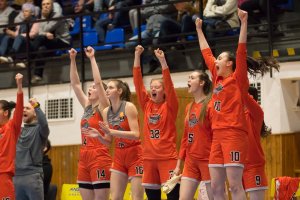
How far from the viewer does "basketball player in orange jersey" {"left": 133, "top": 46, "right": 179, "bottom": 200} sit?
31.4 feet

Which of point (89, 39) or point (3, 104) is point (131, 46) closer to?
point (89, 39)

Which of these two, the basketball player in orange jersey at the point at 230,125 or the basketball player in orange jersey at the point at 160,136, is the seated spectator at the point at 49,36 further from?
the basketball player in orange jersey at the point at 230,125

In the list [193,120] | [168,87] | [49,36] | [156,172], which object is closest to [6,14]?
[49,36]

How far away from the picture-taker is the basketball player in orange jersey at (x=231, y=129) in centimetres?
828

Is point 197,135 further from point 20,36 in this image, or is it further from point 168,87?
point 20,36

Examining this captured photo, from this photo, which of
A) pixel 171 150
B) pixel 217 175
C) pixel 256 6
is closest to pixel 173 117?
pixel 171 150

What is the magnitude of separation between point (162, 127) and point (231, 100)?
4.82 ft

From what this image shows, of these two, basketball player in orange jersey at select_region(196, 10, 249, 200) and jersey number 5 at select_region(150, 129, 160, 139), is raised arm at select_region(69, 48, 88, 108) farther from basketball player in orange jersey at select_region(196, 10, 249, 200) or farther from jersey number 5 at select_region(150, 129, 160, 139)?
basketball player in orange jersey at select_region(196, 10, 249, 200)

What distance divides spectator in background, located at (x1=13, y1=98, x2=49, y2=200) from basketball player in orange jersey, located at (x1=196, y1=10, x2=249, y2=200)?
2.89 m

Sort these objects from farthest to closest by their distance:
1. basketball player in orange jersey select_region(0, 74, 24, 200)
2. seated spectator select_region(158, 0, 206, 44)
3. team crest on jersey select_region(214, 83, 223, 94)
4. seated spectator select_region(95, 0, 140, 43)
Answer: seated spectator select_region(95, 0, 140, 43)
seated spectator select_region(158, 0, 206, 44)
basketball player in orange jersey select_region(0, 74, 24, 200)
team crest on jersey select_region(214, 83, 223, 94)

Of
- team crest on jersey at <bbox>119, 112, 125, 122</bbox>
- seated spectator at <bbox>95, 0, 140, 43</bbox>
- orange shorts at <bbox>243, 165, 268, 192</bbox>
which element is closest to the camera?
orange shorts at <bbox>243, 165, 268, 192</bbox>

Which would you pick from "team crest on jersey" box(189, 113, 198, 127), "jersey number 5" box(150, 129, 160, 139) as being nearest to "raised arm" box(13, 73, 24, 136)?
"jersey number 5" box(150, 129, 160, 139)

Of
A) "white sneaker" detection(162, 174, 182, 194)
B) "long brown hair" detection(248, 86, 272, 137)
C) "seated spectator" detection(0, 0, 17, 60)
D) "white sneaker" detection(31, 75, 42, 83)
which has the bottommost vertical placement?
"white sneaker" detection(162, 174, 182, 194)

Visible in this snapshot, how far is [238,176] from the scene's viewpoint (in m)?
8.33
